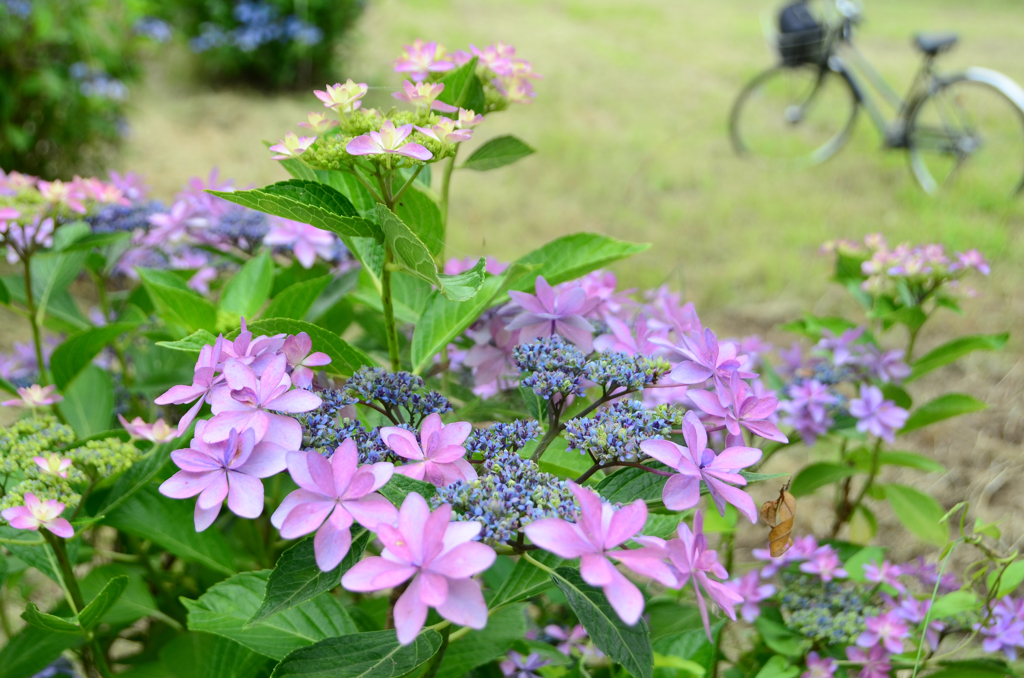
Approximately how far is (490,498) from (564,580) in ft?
0.30

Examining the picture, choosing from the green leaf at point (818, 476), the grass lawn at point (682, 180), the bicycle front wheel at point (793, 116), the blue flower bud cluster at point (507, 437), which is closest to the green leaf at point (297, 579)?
the blue flower bud cluster at point (507, 437)

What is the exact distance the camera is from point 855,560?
988 millimetres

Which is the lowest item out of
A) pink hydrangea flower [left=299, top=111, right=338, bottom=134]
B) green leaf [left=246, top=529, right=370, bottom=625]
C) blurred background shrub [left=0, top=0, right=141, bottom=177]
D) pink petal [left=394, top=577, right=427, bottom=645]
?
blurred background shrub [left=0, top=0, right=141, bottom=177]

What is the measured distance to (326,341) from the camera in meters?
0.64

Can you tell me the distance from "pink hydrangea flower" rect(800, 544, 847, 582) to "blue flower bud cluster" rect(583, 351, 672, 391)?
0.50 meters

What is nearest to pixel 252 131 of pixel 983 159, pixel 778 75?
pixel 778 75

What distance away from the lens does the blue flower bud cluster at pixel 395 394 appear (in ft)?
1.90

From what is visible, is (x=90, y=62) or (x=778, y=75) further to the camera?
(x=778, y=75)

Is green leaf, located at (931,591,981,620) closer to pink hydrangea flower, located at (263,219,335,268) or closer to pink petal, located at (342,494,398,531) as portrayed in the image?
pink petal, located at (342,494,398,531)

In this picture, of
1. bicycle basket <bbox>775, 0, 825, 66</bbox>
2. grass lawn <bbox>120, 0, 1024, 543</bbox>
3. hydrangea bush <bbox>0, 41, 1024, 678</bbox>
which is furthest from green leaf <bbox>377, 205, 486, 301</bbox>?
bicycle basket <bbox>775, 0, 825, 66</bbox>

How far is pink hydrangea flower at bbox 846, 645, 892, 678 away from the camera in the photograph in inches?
34.1

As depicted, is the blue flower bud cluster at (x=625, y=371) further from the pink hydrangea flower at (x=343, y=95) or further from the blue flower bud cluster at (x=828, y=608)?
the blue flower bud cluster at (x=828, y=608)

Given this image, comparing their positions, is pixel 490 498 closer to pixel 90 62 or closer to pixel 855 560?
pixel 855 560

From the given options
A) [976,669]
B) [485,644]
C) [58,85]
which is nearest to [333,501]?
[485,644]
